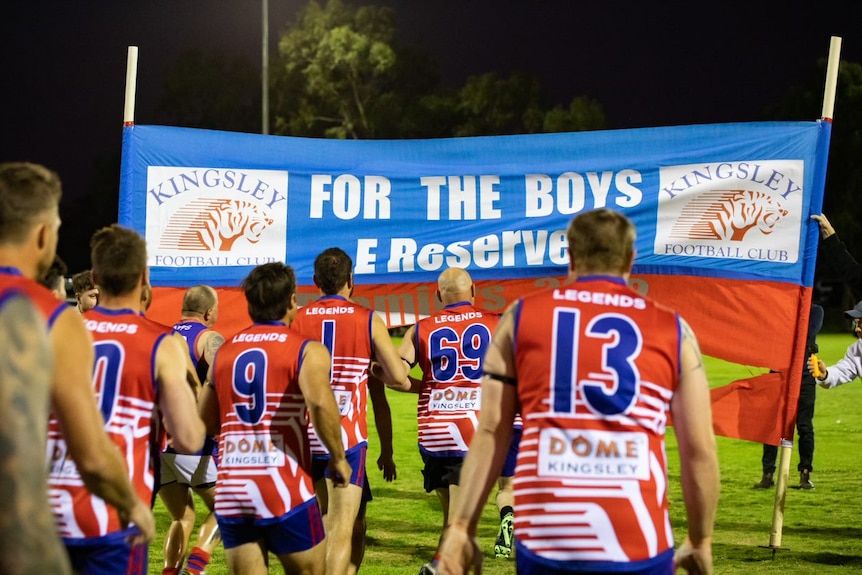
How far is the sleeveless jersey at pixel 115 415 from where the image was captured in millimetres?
4270

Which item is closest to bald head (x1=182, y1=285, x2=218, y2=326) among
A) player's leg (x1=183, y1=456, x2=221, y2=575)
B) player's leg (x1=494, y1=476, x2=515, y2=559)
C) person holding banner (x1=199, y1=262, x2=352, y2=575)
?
player's leg (x1=183, y1=456, x2=221, y2=575)

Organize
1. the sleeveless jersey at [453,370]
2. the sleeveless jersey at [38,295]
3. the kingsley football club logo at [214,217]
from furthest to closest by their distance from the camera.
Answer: the kingsley football club logo at [214,217]
the sleeveless jersey at [453,370]
the sleeveless jersey at [38,295]

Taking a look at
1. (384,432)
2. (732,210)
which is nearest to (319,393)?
(384,432)

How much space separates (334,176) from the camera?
9797mm

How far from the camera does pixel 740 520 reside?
10.4 metres

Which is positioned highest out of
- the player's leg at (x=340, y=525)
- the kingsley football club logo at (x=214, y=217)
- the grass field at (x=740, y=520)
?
the kingsley football club logo at (x=214, y=217)

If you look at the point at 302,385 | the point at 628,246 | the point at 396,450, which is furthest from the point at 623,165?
the point at 396,450

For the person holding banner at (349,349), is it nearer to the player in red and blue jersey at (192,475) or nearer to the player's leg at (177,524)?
the player in red and blue jersey at (192,475)

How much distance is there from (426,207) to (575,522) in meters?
6.38

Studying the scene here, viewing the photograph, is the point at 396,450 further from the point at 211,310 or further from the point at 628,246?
the point at 628,246

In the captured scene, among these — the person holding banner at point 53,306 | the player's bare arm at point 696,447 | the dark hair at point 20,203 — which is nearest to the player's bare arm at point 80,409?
the person holding banner at point 53,306

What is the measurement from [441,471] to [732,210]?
3.22m

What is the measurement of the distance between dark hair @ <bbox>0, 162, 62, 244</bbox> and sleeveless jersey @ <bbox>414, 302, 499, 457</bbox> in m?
5.17

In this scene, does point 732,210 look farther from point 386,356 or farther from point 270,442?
point 270,442
